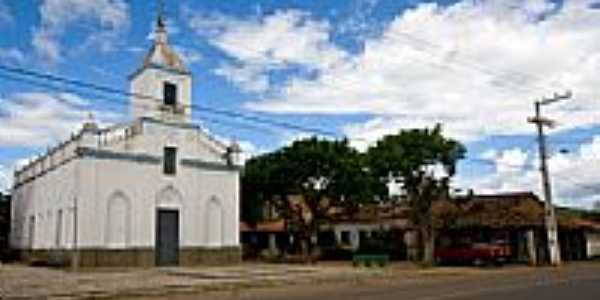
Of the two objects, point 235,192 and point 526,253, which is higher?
point 235,192

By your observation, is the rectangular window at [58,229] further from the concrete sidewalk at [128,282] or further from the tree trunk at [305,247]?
the tree trunk at [305,247]

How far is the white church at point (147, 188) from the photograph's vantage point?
35.7m

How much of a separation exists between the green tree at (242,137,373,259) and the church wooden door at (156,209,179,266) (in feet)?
32.4

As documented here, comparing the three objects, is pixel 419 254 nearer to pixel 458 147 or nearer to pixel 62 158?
pixel 458 147

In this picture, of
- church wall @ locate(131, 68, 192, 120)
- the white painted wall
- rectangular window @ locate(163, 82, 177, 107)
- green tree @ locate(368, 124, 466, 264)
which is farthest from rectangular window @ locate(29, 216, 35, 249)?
green tree @ locate(368, 124, 466, 264)

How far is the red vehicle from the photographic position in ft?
134

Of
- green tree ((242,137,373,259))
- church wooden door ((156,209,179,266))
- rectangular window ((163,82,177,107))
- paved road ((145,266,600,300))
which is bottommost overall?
paved road ((145,266,600,300))

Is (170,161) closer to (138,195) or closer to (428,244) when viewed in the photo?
(138,195)

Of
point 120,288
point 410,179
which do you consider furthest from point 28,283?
point 410,179

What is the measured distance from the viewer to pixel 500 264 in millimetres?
42625

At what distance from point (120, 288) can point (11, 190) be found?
33.7 metres

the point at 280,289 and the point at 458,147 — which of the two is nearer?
the point at 280,289

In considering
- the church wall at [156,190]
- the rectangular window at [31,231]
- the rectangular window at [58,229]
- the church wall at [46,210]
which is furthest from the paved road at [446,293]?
the rectangular window at [31,231]

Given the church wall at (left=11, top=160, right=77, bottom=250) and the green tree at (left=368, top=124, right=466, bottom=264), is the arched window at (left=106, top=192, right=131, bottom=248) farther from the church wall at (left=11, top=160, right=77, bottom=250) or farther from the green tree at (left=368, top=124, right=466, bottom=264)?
the green tree at (left=368, top=124, right=466, bottom=264)
